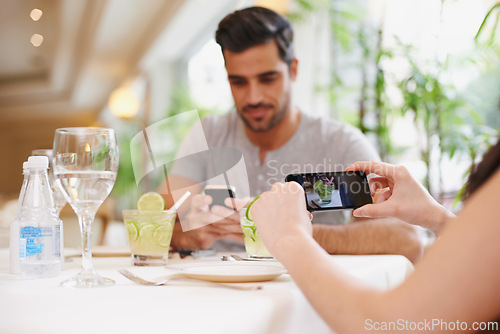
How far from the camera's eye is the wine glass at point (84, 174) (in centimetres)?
87

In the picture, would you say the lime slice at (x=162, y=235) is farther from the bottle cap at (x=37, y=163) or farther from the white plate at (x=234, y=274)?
the bottle cap at (x=37, y=163)

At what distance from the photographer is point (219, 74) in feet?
19.4

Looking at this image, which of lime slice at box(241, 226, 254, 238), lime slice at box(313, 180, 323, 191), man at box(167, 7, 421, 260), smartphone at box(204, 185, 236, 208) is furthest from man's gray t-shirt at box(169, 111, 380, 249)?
lime slice at box(313, 180, 323, 191)

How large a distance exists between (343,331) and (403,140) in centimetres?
319

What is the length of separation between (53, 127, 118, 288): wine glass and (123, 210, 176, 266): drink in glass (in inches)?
9.2

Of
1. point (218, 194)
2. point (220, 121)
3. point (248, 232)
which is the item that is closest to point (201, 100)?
point (220, 121)

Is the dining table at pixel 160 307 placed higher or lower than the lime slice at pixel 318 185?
lower

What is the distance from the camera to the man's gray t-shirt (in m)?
2.14

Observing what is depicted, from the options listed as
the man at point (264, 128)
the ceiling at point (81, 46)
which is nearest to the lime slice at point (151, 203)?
the man at point (264, 128)

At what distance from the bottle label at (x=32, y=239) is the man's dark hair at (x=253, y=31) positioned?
4.83 feet

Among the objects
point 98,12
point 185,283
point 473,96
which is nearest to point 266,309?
point 185,283

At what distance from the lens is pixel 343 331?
63 cm

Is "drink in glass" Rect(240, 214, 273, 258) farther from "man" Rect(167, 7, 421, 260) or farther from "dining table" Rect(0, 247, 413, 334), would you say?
"man" Rect(167, 7, 421, 260)

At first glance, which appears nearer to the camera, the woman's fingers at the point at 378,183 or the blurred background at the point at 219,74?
the woman's fingers at the point at 378,183
